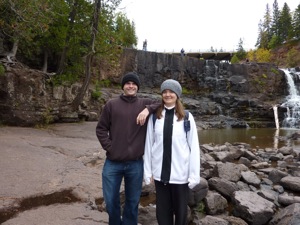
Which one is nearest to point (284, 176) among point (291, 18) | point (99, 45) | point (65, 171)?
point (65, 171)

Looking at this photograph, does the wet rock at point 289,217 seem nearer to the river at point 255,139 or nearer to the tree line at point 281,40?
the river at point 255,139

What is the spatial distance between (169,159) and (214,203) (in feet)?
9.14

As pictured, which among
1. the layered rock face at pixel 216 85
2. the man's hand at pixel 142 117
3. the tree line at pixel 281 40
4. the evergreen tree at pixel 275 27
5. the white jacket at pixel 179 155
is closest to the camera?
the white jacket at pixel 179 155

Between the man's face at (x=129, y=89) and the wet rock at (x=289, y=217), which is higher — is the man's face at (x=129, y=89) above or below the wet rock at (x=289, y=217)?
above

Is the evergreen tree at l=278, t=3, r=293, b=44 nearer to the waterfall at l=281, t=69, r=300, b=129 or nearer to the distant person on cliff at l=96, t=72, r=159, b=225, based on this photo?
the waterfall at l=281, t=69, r=300, b=129

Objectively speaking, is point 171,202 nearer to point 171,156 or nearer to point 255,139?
point 171,156

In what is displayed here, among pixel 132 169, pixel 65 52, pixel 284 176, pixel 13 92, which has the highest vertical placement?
pixel 65 52

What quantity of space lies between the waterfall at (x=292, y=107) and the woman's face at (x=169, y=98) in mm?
28956

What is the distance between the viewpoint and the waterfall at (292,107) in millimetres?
28422

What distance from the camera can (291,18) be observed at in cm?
6712

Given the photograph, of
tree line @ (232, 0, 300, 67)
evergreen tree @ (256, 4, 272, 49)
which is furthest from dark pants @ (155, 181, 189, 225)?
evergreen tree @ (256, 4, 272, 49)

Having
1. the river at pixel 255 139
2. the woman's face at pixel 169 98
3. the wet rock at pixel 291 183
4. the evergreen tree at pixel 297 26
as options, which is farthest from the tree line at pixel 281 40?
the woman's face at pixel 169 98

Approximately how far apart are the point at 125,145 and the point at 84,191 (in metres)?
2.40

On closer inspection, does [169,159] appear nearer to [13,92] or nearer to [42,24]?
[42,24]
